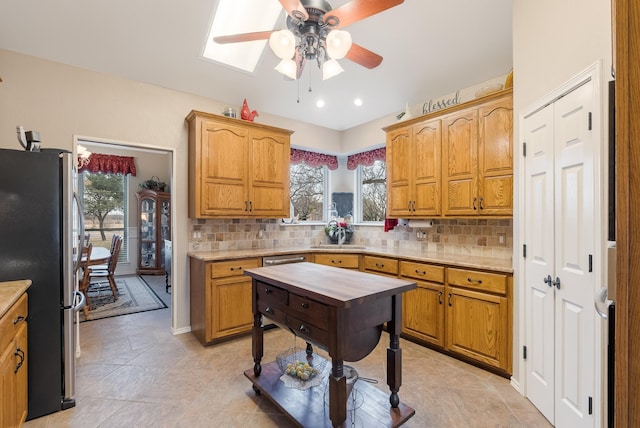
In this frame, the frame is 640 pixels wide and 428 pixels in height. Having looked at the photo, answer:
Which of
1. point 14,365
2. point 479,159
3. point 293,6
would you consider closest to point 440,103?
point 479,159

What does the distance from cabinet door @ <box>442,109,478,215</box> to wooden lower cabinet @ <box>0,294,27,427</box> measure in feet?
11.2

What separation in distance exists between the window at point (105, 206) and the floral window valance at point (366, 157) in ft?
16.4

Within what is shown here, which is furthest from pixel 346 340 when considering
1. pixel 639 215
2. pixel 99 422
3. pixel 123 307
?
pixel 123 307

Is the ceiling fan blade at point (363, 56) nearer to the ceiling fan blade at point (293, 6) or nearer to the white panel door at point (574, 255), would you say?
the ceiling fan blade at point (293, 6)

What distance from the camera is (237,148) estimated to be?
143 inches

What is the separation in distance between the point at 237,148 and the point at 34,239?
206 cm

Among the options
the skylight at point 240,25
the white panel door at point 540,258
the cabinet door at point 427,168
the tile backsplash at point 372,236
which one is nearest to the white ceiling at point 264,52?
the skylight at point 240,25

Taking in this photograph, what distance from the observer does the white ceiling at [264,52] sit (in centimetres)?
260

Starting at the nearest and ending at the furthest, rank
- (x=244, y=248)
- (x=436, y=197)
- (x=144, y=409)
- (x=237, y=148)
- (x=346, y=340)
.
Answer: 1. (x=346, y=340)
2. (x=144, y=409)
3. (x=436, y=197)
4. (x=237, y=148)
5. (x=244, y=248)

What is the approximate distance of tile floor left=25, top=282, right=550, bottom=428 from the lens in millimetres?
2072

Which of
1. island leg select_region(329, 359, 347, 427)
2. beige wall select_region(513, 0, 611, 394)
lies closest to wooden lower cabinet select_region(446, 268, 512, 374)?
beige wall select_region(513, 0, 611, 394)

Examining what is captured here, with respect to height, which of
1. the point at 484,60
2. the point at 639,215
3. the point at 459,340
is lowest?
the point at 459,340

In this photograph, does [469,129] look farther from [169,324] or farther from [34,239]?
[169,324]

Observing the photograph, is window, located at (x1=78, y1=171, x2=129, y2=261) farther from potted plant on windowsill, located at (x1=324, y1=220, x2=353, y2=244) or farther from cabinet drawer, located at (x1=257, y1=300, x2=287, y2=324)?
cabinet drawer, located at (x1=257, y1=300, x2=287, y2=324)
